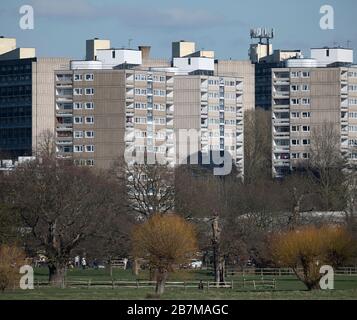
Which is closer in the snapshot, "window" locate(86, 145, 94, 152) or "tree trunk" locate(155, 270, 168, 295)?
"tree trunk" locate(155, 270, 168, 295)

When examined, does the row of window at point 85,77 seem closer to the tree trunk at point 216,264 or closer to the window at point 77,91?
the window at point 77,91

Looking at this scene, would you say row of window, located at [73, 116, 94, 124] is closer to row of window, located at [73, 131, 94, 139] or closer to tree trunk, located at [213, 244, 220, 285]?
row of window, located at [73, 131, 94, 139]

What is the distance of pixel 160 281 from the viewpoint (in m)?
72.4

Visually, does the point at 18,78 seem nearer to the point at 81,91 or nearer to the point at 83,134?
the point at 81,91

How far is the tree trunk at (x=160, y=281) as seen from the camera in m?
70.0

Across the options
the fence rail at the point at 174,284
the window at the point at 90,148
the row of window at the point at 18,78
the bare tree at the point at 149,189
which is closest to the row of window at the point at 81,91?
the window at the point at 90,148

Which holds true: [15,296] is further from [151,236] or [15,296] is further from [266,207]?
[266,207]

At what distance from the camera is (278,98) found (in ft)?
572

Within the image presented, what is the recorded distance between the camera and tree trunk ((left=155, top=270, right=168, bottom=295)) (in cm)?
6996

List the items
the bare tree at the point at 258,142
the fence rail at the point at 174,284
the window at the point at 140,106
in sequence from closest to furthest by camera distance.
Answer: the fence rail at the point at 174,284, the window at the point at 140,106, the bare tree at the point at 258,142

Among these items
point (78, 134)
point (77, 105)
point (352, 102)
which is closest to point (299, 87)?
point (352, 102)

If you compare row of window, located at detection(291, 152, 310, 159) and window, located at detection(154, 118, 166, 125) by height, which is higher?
window, located at detection(154, 118, 166, 125)

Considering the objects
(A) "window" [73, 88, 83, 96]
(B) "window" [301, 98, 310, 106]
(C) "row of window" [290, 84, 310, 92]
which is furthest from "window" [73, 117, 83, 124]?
(B) "window" [301, 98, 310, 106]
